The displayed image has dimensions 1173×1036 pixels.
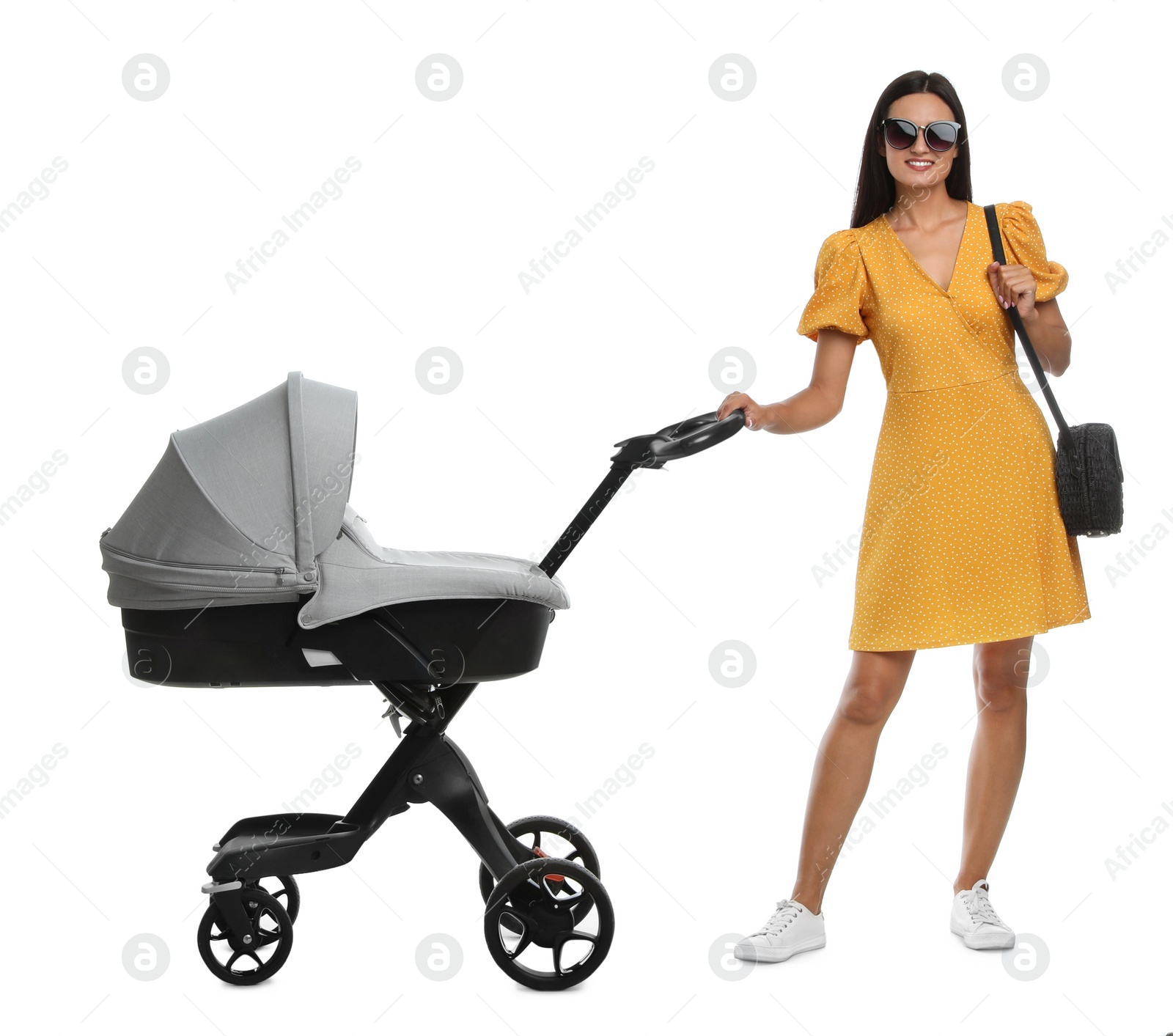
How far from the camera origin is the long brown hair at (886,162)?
117 inches

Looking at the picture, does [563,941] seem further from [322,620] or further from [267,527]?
[267,527]

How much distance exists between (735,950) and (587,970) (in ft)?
1.16

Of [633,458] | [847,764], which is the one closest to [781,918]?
[847,764]

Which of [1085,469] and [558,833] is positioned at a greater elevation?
[1085,469]

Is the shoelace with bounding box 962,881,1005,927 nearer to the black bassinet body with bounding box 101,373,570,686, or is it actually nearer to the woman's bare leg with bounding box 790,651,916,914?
the woman's bare leg with bounding box 790,651,916,914

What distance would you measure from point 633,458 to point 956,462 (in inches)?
28.9

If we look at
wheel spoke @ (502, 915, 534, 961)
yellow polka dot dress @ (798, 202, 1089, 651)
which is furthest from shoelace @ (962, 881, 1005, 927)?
wheel spoke @ (502, 915, 534, 961)

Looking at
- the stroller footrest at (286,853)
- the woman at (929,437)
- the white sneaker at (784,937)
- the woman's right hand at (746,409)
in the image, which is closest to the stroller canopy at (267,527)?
the stroller footrest at (286,853)

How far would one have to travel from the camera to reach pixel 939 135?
9.55 feet

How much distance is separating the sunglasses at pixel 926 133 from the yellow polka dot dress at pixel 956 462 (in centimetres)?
20

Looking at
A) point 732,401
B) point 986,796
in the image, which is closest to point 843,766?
point 986,796

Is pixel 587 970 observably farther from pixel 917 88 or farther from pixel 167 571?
pixel 917 88

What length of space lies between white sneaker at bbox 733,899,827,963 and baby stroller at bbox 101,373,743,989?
351mm

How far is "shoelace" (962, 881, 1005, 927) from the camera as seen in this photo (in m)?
3.04
